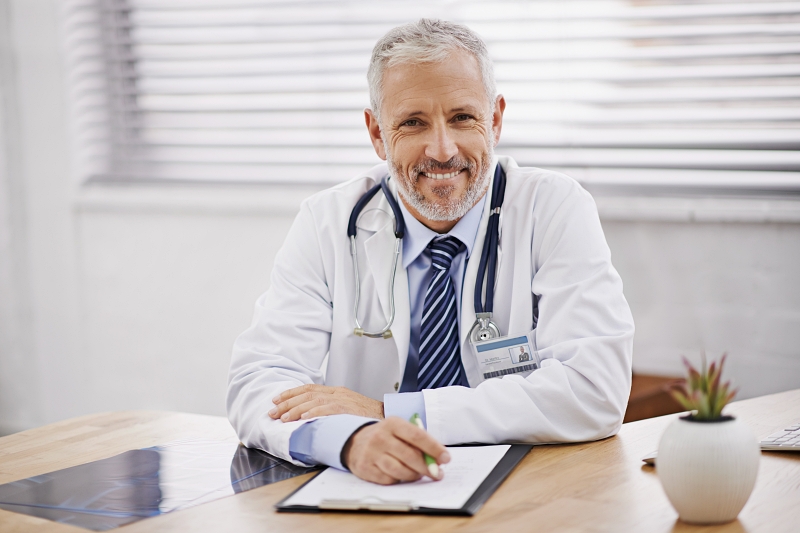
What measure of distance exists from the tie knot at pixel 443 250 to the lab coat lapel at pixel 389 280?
0.08 m

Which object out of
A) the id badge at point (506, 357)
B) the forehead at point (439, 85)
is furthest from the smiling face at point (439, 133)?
the id badge at point (506, 357)

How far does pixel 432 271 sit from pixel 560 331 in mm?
376

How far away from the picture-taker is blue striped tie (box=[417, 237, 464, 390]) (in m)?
1.83

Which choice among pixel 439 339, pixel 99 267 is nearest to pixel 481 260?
pixel 439 339

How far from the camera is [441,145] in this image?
1.83m

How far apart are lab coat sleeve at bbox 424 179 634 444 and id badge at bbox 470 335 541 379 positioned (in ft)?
0.12

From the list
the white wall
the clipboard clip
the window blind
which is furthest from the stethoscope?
the white wall

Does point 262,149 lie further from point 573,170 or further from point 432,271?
point 432,271

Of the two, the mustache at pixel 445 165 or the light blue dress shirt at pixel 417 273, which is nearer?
the light blue dress shirt at pixel 417 273

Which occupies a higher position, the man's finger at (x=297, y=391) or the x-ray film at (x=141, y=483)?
the man's finger at (x=297, y=391)

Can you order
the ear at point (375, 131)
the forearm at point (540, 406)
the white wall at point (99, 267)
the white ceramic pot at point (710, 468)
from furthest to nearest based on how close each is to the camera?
1. the white wall at point (99, 267)
2. the ear at point (375, 131)
3. the forearm at point (540, 406)
4. the white ceramic pot at point (710, 468)

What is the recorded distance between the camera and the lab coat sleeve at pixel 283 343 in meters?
1.55

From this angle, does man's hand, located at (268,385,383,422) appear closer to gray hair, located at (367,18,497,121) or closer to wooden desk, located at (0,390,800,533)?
wooden desk, located at (0,390,800,533)

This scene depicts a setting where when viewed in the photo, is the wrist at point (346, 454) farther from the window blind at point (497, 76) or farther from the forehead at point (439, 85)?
the window blind at point (497, 76)
